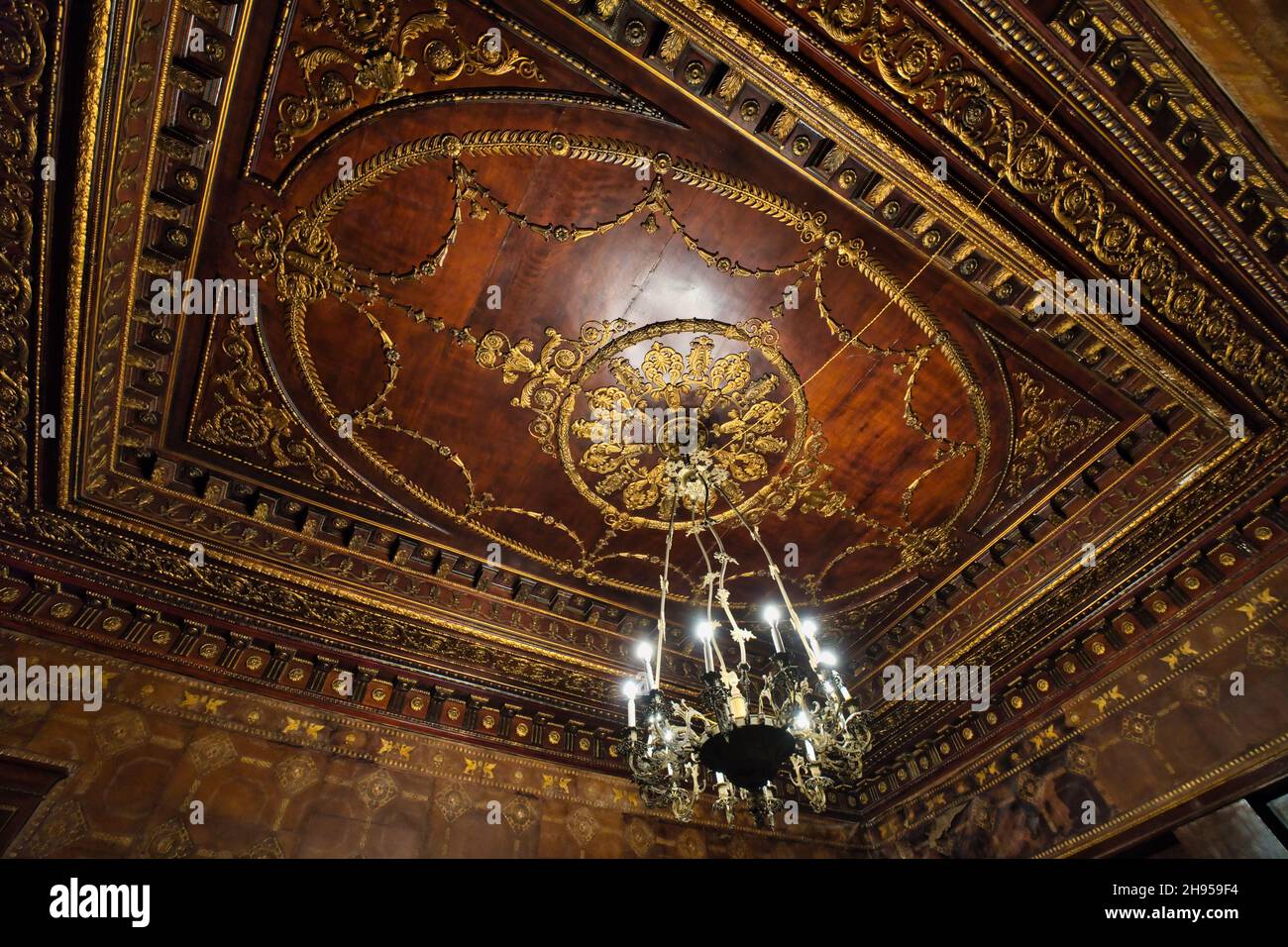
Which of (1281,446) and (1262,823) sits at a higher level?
(1281,446)

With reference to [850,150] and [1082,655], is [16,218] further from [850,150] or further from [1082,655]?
[1082,655]

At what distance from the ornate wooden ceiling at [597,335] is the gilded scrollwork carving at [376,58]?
0.7 inches

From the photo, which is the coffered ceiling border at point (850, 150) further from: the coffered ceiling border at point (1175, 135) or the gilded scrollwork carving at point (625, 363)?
the coffered ceiling border at point (1175, 135)

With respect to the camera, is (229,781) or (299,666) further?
(299,666)

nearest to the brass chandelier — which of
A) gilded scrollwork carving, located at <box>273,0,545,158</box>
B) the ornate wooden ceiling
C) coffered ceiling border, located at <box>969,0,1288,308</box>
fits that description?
the ornate wooden ceiling

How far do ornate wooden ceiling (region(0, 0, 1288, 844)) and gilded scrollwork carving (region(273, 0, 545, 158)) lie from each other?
0.02m

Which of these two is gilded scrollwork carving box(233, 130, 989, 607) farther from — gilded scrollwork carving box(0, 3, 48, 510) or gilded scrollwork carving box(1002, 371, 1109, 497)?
gilded scrollwork carving box(0, 3, 48, 510)

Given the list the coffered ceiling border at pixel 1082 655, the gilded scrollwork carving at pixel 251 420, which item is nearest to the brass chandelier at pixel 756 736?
the gilded scrollwork carving at pixel 251 420

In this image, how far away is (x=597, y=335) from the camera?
4.15 meters

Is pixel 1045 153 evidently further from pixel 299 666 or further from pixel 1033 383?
pixel 299 666

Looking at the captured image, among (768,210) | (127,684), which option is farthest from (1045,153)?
(127,684)
